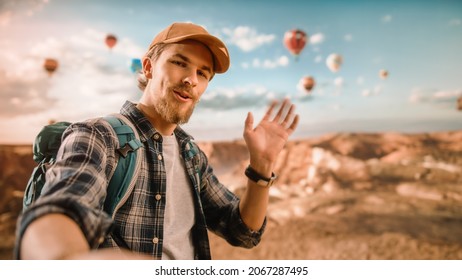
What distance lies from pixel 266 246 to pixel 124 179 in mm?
3229

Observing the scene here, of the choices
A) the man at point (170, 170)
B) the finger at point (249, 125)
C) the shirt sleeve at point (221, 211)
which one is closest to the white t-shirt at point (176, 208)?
the man at point (170, 170)

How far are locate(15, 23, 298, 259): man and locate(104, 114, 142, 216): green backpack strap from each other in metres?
0.03

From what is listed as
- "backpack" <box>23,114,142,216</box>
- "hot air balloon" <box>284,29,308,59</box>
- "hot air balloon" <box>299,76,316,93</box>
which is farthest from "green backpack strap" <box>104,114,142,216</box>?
"hot air balloon" <box>299,76,316,93</box>

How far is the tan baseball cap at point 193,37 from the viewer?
104cm

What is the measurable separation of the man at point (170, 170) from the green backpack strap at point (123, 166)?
0.03 metres

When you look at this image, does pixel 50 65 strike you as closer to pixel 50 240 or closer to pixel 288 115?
pixel 288 115

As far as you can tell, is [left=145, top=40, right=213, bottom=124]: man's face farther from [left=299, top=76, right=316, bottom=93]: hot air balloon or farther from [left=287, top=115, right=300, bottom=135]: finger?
[left=299, top=76, right=316, bottom=93]: hot air balloon

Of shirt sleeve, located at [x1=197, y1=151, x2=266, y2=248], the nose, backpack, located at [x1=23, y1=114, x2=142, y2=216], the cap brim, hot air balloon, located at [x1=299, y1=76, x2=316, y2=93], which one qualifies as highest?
the cap brim

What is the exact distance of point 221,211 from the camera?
111 cm

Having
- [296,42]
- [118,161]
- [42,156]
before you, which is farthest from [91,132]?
[296,42]

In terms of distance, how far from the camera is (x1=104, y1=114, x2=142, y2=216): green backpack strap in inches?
32.0

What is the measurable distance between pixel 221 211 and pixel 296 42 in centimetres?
427

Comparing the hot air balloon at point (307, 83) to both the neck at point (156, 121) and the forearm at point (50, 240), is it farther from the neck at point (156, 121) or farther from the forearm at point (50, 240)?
the forearm at point (50, 240)
